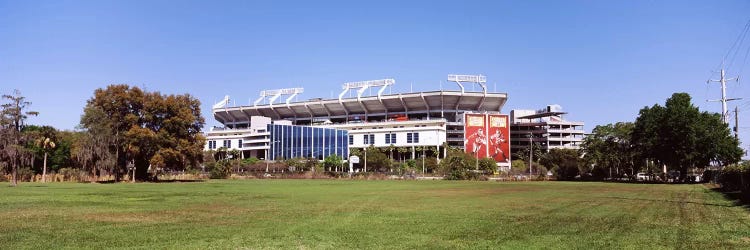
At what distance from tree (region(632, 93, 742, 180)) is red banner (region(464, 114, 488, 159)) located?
95295mm

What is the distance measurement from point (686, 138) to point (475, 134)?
339 feet

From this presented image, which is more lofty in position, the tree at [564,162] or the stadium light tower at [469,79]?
the stadium light tower at [469,79]

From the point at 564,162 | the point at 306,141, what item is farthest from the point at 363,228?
the point at 306,141

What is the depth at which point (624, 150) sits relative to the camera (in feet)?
328

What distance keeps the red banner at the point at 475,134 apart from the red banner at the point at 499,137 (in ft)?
6.04

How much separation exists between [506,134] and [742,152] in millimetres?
102242

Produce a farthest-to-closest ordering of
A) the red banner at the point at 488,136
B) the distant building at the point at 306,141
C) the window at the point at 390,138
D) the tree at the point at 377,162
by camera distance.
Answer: the window at the point at 390,138 < the distant building at the point at 306,141 < the red banner at the point at 488,136 < the tree at the point at 377,162

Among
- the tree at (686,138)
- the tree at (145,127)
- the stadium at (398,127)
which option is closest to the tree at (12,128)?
the tree at (145,127)

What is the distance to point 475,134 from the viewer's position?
182m

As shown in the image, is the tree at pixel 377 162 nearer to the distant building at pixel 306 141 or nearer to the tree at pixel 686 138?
the distant building at pixel 306 141

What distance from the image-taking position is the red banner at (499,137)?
184 m

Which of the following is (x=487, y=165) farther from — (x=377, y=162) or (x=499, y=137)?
(x=499, y=137)

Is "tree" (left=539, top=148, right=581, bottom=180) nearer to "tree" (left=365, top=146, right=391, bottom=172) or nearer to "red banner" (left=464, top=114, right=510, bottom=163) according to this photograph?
"red banner" (left=464, top=114, right=510, bottom=163)

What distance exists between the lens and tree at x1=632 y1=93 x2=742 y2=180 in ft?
259
